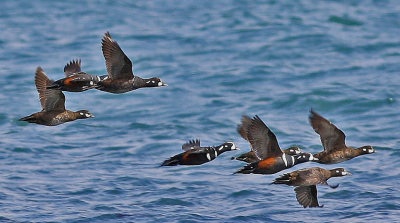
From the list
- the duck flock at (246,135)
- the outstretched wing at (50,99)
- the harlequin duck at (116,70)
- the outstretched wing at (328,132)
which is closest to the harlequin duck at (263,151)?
the duck flock at (246,135)

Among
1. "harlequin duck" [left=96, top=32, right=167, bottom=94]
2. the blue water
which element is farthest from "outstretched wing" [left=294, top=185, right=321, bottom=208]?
"harlequin duck" [left=96, top=32, right=167, bottom=94]

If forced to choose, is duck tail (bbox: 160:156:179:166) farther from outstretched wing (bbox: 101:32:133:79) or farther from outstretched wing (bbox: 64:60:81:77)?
outstretched wing (bbox: 64:60:81:77)

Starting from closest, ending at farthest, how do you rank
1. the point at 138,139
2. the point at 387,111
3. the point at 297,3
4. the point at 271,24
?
the point at 138,139 < the point at 387,111 < the point at 271,24 < the point at 297,3

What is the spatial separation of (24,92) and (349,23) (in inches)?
522

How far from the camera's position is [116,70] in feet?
51.1

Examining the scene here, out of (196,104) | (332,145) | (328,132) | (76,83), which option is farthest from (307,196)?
(196,104)

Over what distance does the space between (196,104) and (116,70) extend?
9.93 metres

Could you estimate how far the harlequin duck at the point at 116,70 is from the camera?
1545 centimetres

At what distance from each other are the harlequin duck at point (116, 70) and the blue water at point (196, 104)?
3265 millimetres

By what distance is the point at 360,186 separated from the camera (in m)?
19.5

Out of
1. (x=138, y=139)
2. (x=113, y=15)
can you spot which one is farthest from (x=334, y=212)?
(x=113, y=15)

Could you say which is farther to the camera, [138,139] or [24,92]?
[24,92]

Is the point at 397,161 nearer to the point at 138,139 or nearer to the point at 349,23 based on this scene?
the point at 138,139

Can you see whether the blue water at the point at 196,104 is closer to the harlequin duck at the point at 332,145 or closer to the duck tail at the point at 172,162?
the harlequin duck at the point at 332,145
